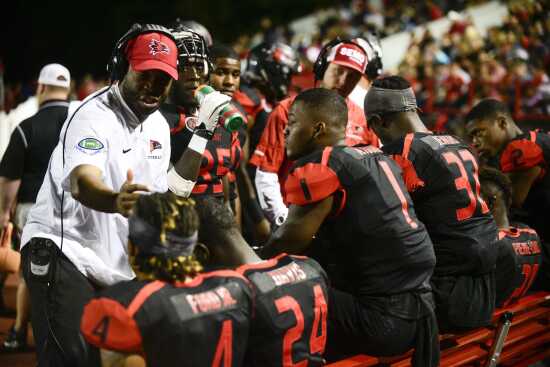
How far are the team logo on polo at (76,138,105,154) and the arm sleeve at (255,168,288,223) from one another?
245 cm

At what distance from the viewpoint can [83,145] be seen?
3133 mm

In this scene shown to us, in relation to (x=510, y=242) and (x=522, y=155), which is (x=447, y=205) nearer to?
(x=510, y=242)

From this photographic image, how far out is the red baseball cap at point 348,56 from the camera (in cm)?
559

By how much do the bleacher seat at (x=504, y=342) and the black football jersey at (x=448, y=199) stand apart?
0.43 meters

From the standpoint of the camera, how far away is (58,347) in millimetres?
3178

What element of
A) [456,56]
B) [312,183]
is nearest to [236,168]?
[312,183]

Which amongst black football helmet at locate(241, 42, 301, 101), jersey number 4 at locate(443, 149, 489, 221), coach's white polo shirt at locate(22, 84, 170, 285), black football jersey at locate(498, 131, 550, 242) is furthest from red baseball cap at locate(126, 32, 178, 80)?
black football helmet at locate(241, 42, 301, 101)

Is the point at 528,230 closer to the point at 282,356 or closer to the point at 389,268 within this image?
the point at 389,268

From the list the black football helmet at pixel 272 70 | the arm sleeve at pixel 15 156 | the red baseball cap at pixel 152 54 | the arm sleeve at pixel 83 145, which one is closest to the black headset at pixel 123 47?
the red baseball cap at pixel 152 54

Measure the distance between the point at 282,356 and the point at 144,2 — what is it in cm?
2175

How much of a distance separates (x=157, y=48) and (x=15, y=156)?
285 cm

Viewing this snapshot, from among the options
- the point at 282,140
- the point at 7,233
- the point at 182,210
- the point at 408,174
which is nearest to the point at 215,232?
the point at 182,210

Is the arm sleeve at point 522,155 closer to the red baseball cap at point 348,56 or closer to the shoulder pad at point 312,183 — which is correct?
the red baseball cap at point 348,56

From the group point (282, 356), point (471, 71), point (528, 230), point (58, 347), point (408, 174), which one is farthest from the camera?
point (471, 71)
